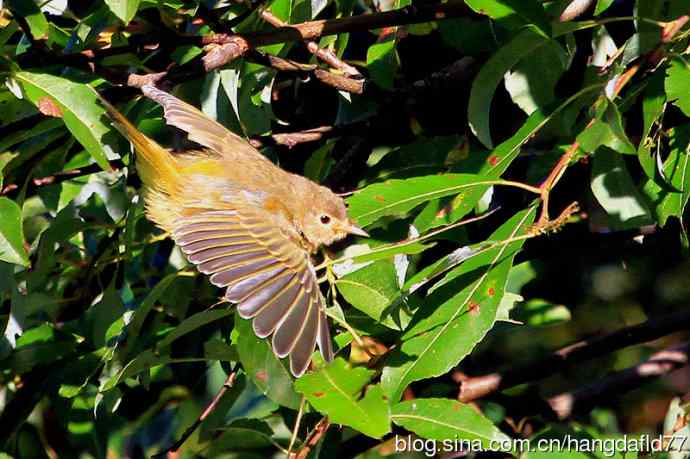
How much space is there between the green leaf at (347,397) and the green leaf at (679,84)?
2.72ft

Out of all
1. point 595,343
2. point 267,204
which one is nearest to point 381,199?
point 267,204

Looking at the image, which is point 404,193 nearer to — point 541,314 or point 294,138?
point 294,138

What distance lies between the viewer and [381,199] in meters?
2.25

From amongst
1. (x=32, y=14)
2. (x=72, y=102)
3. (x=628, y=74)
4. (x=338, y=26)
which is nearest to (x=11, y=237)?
(x=72, y=102)

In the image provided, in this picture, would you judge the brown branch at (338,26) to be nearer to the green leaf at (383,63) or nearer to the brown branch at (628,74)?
the green leaf at (383,63)

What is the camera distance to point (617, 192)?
236 centimetres

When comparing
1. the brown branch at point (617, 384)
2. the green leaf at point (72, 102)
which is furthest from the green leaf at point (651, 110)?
the green leaf at point (72, 102)

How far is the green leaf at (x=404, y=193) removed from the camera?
2.18 metres

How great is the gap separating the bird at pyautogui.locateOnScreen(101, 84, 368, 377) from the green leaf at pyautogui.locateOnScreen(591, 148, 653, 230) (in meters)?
0.58

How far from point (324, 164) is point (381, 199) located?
66 centimetres

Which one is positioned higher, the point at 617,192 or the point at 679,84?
the point at 679,84

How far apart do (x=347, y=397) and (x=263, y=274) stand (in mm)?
519

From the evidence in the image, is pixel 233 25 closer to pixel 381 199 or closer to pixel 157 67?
pixel 157 67

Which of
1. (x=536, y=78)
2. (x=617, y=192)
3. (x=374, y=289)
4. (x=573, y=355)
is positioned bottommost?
(x=573, y=355)
